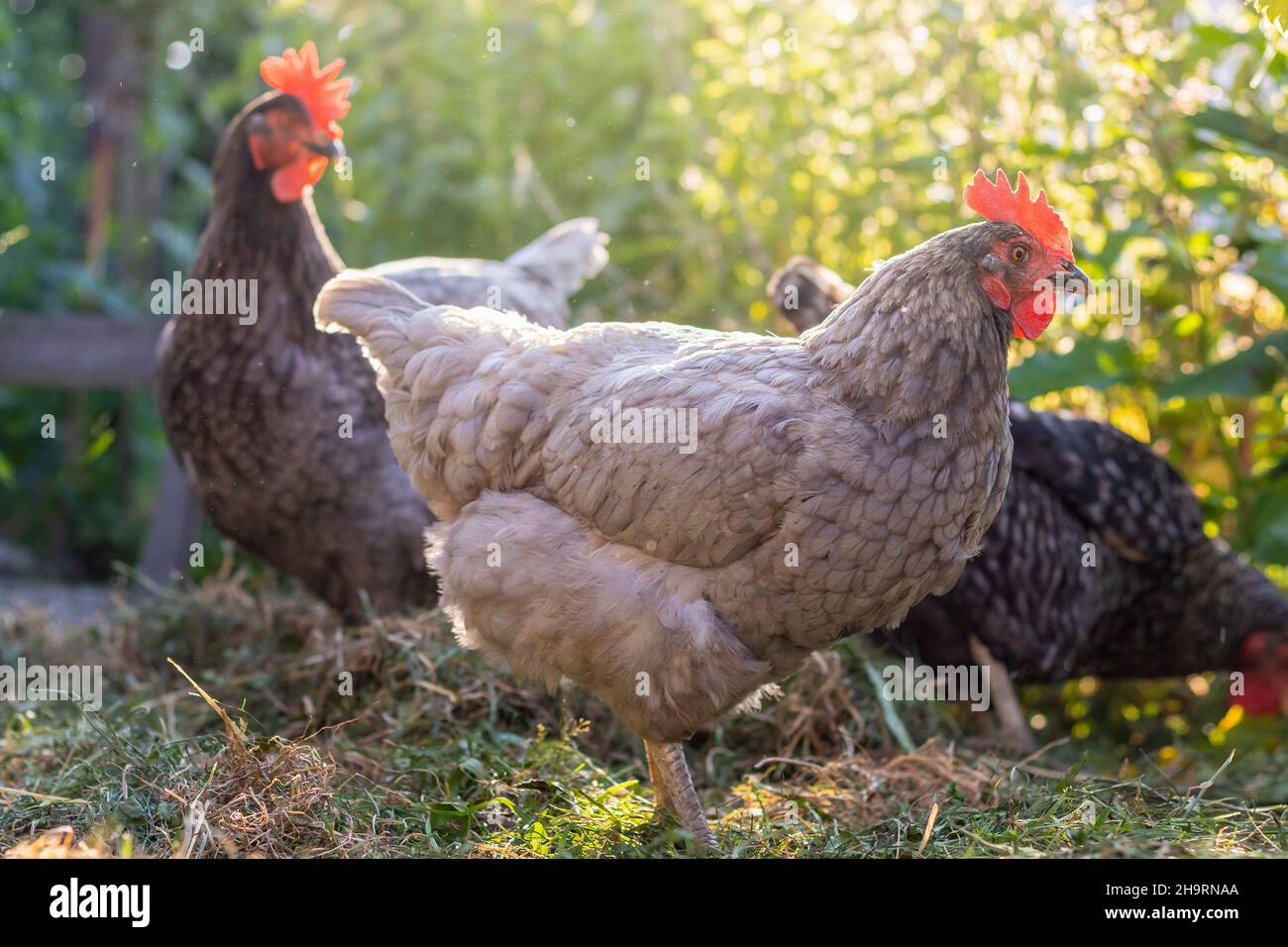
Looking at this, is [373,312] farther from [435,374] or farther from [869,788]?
[869,788]

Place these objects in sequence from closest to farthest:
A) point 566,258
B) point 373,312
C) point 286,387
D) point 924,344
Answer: point 924,344, point 373,312, point 286,387, point 566,258

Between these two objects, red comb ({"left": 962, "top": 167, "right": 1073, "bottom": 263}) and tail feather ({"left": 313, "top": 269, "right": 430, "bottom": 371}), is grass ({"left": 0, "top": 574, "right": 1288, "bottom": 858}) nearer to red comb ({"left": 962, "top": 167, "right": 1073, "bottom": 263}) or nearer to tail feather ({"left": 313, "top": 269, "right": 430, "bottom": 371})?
tail feather ({"left": 313, "top": 269, "right": 430, "bottom": 371})

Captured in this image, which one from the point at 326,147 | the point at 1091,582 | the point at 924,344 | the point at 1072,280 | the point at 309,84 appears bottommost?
the point at 1091,582

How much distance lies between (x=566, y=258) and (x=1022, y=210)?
198cm

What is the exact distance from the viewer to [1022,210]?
2.34 metres

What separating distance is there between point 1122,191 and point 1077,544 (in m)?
1.40

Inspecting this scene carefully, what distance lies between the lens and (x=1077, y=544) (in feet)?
11.7

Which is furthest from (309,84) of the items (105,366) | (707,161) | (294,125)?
(707,161)

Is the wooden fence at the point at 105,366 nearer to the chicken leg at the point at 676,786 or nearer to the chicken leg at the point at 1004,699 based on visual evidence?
the chicken leg at the point at 676,786

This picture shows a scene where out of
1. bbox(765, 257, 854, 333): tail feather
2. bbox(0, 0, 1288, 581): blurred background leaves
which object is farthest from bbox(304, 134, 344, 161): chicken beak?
bbox(0, 0, 1288, 581): blurred background leaves

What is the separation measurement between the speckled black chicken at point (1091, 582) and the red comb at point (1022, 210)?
100 centimetres

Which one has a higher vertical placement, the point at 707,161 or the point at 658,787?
the point at 707,161
